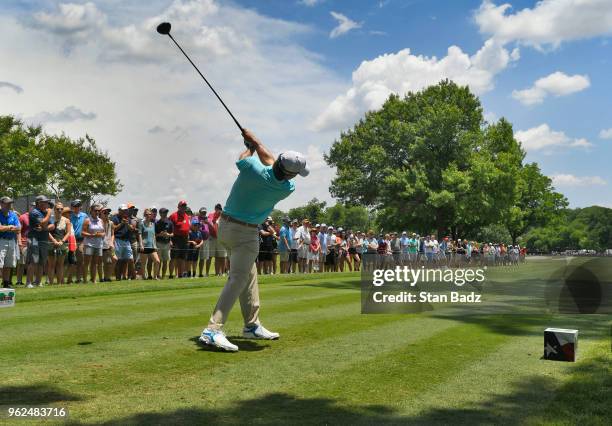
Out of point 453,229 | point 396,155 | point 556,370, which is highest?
point 396,155

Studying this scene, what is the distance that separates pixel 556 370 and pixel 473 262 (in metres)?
44.9

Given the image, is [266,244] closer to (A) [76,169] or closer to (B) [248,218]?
(B) [248,218]

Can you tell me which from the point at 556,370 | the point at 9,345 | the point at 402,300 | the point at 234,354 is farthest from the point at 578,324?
the point at 9,345

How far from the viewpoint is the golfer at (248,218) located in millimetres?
6809

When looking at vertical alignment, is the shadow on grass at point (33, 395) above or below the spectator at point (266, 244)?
below

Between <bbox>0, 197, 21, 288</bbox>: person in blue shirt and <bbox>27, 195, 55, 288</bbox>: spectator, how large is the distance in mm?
580

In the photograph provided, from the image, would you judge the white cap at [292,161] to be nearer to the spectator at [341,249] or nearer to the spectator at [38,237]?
the spectator at [38,237]

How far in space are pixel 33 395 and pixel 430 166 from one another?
2114 inches

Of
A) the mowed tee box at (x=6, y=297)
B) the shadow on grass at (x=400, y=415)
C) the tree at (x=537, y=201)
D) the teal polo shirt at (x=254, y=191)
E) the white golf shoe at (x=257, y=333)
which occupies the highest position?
the tree at (x=537, y=201)

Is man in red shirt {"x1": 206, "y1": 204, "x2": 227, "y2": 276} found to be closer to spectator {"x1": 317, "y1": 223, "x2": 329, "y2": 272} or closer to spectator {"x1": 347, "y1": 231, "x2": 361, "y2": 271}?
spectator {"x1": 317, "y1": 223, "x2": 329, "y2": 272}

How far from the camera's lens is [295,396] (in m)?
4.95

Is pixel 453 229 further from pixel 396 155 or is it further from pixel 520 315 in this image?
pixel 520 315

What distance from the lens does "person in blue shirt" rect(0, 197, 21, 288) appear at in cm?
1423

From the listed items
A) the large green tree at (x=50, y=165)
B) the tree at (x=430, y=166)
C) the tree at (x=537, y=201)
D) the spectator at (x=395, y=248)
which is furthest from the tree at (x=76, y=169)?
the tree at (x=537, y=201)
